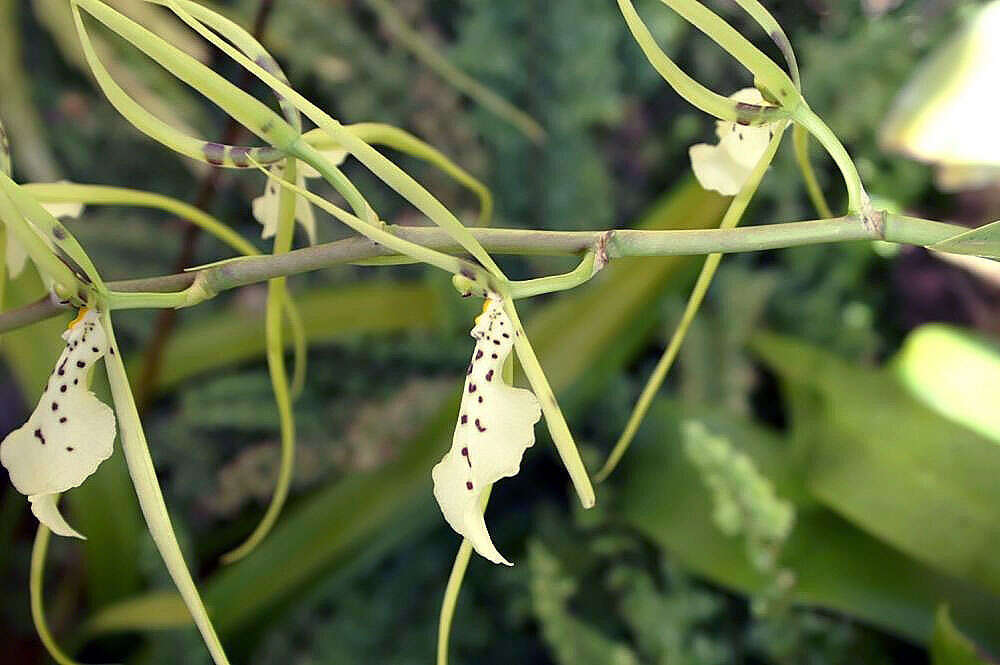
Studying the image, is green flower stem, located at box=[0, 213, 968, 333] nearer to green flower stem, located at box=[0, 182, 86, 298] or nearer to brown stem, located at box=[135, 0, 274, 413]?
green flower stem, located at box=[0, 182, 86, 298]

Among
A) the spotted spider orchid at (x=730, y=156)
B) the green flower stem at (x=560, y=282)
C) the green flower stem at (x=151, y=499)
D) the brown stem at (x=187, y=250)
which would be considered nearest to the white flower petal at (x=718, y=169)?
the spotted spider orchid at (x=730, y=156)

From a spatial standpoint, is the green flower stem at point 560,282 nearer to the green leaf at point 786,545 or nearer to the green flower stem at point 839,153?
the green flower stem at point 839,153

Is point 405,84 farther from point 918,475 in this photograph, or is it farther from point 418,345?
point 918,475

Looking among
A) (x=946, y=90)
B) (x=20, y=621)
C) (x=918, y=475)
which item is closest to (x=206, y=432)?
(x=20, y=621)

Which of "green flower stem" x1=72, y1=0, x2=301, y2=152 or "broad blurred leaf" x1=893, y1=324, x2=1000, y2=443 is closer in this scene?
"green flower stem" x1=72, y1=0, x2=301, y2=152

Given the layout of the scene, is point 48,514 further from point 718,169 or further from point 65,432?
point 718,169

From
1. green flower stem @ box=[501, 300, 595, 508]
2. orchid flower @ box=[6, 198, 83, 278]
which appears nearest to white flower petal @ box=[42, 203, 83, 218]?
orchid flower @ box=[6, 198, 83, 278]
